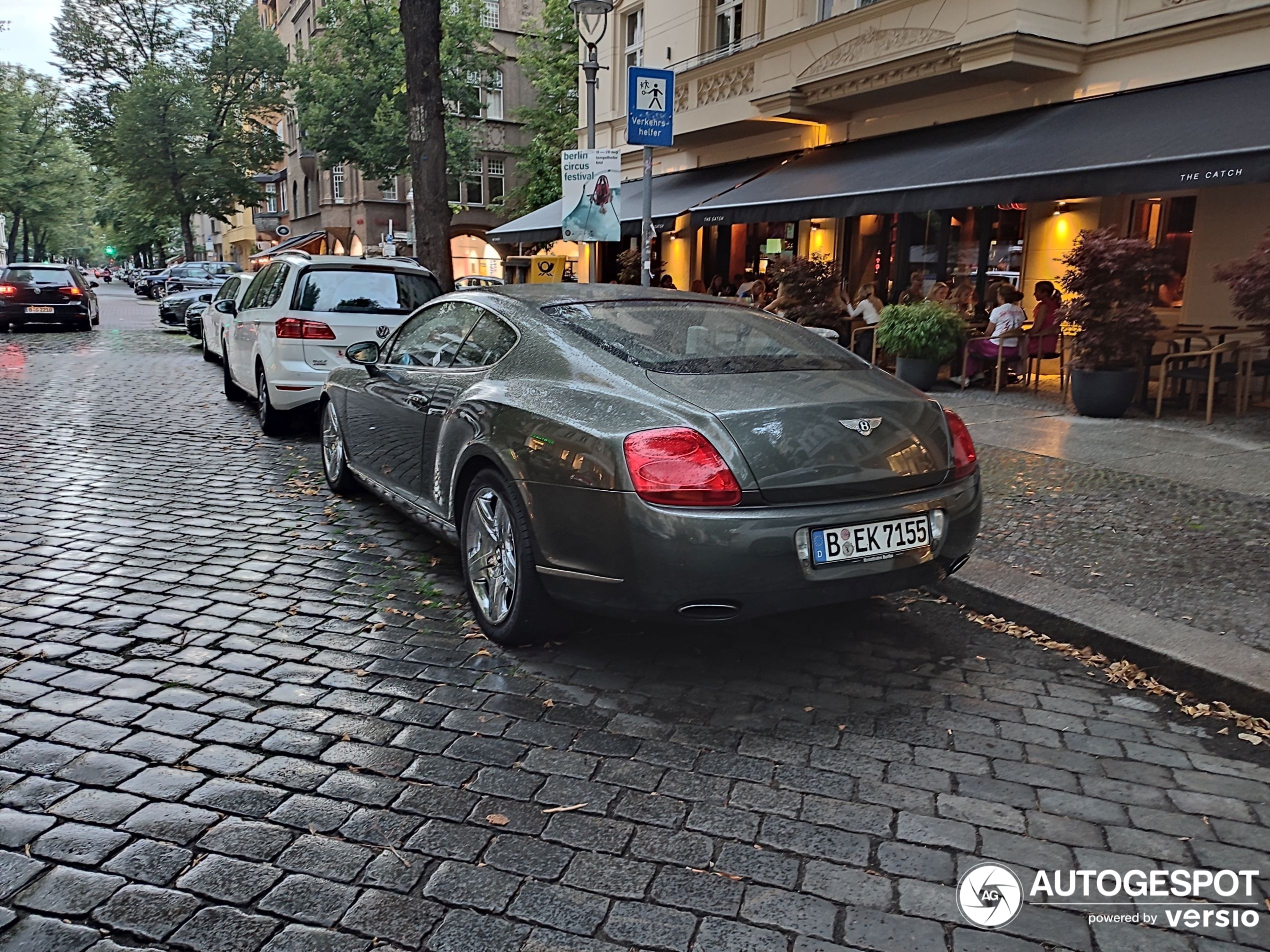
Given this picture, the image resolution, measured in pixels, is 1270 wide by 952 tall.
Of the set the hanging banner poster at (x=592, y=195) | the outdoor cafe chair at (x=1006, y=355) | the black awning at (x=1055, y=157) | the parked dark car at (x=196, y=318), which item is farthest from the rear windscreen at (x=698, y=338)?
the parked dark car at (x=196, y=318)

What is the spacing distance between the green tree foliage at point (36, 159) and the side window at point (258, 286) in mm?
45355

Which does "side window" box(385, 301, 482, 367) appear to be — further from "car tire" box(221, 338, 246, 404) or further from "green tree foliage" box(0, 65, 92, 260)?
"green tree foliage" box(0, 65, 92, 260)

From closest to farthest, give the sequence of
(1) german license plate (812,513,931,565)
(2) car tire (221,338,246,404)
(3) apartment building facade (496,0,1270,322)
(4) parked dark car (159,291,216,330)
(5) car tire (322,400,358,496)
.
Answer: (1) german license plate (812,513,931,565), (5) car tire (322,400,358,496), (3) apartment building facade (496,0,1270,322), (2) car tire (221,338,246,404), (4) parked dark car (159,291,216,330)

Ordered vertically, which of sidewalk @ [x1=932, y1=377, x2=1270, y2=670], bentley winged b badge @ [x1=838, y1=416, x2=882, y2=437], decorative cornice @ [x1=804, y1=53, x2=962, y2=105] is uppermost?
decorative cornice @ [x1=804, y1=53, x2=962, y2=105]

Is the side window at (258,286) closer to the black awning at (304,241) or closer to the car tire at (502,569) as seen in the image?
the car tire at (502,569)

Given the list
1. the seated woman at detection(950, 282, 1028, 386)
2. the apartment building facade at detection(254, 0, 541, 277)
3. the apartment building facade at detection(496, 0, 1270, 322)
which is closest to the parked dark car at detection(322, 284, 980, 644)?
the apartment building facade at detection(496, 0, 1270, 322)

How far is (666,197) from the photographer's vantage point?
18.7m

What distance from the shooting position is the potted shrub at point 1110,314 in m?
9.65

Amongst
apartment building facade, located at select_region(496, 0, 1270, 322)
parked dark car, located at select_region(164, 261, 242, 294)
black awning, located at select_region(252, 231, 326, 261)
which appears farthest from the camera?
black awning, located at select_region(252, 231, 326, 261)

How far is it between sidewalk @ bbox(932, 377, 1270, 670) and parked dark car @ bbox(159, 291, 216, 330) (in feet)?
75.6

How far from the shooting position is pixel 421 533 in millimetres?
6082

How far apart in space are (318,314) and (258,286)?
175 cm

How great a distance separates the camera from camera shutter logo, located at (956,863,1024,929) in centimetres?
247

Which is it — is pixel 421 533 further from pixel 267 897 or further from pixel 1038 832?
pixel 1038 832
